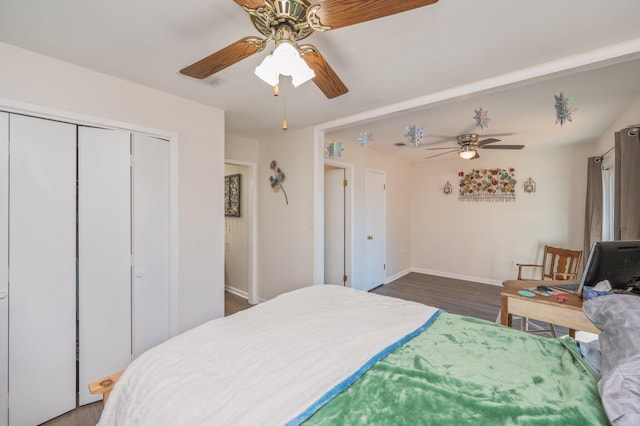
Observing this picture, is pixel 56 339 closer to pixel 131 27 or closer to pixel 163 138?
pixel 163 138

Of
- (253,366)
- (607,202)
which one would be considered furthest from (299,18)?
(607,202)

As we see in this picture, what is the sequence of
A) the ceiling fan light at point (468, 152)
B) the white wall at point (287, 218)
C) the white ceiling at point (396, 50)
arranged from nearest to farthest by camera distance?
the white ceiling at point (396, 50)
the white wall at point (287, 218)
the ceiling fan light at point (468, 152)

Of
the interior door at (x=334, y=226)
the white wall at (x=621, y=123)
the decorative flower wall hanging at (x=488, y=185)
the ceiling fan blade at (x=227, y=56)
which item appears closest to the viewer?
the ceiling fan blade at (x=227, y=56)

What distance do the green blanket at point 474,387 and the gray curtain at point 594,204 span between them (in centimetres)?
315

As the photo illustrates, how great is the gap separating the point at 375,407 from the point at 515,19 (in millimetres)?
1996

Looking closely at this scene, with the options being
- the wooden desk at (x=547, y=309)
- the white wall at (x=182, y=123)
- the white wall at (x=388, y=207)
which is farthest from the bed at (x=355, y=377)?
the white wall at (x=388, y=207)

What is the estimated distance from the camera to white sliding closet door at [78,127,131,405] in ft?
6.41

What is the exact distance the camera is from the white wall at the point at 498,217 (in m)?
4.15

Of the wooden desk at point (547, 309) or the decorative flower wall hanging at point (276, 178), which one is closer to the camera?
the wooden desk at point (547, 309)

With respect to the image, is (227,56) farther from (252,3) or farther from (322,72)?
(322,72)

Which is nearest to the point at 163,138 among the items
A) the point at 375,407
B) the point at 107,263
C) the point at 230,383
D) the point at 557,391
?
the point at 107,263

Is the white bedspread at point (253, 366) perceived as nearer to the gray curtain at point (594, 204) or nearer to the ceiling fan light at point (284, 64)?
the ceiling fan light at point (284, 64)

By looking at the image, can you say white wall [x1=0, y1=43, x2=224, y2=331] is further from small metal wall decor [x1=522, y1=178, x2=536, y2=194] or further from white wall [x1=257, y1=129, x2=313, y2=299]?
small metal wall decor [x1=522, y1=178, x2=536, y2=194]

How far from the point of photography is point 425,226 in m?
5.54
